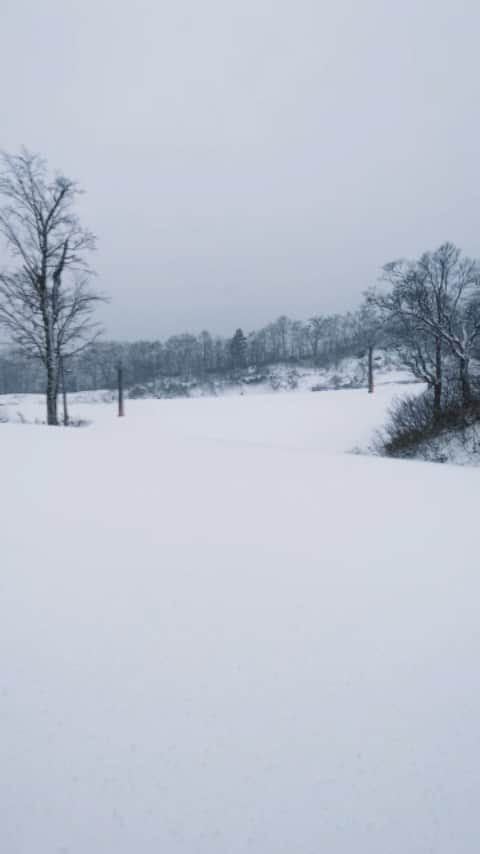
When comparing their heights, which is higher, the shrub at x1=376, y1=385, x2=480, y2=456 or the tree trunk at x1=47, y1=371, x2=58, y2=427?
the tree trunk at x1=47, y1=371, x2=58, y2=427

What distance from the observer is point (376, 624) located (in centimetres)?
215

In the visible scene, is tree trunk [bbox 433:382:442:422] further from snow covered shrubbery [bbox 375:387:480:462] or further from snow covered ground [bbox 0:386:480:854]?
snow covered ground [bbox 0:386:480:854]

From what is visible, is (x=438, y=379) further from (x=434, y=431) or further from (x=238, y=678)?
(x=238, y=678)

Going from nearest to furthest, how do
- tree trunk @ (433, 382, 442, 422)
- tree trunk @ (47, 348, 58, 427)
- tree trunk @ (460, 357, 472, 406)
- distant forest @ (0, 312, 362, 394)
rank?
tree trunk @ (460, 357, 472, 406) < tree trunk @ (433, 382, 442, 422) < tree trunk @ (47, 348, 58, 427) < distant forest @ (0, 312, 362, 394)

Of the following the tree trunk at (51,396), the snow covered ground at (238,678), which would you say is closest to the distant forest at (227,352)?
the tree trunk at (51,396)

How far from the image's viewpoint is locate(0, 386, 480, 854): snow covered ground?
1.22 meters

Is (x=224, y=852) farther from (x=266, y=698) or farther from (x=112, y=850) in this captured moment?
(x=266, y=698)

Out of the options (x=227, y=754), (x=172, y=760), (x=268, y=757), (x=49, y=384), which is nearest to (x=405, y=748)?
(x=268, y=757)

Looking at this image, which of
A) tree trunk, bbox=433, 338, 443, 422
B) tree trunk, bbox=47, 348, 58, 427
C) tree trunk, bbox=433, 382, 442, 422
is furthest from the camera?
tree trunk, bbox=47, 348, 58, 427

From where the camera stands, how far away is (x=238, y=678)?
175 cm

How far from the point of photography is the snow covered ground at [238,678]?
1.22m

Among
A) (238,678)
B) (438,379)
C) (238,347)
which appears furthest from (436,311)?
(238,347)

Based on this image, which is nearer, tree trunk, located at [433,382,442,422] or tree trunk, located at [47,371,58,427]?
tree trunk, located at [433,382,442,422]

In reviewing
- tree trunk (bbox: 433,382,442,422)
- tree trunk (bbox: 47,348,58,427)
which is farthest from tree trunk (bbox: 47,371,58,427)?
tree trunk (bbox: 433,382,442,422)
